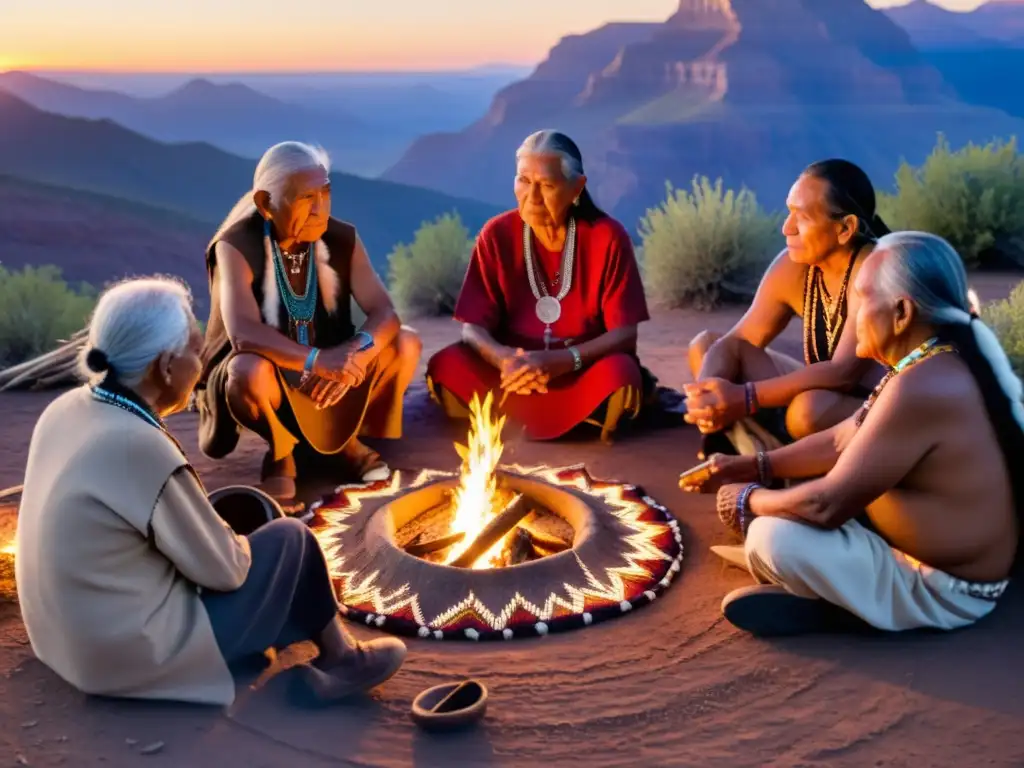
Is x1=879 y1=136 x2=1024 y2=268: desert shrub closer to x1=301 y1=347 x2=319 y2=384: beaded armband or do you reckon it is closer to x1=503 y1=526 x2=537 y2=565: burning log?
x1=503 y1=526 x2=537 y2=565: burning log

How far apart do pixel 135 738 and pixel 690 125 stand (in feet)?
107

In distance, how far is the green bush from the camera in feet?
27.8

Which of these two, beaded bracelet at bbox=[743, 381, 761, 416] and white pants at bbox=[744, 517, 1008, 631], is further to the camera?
beaded bracelet at bbox=[743, 381, 761, 416]

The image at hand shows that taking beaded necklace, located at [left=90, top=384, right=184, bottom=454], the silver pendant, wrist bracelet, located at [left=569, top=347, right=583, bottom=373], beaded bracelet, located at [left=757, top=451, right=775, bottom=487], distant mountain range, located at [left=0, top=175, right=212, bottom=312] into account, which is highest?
beaded necklace, located at [left=90, top=384, right=184, bottom=454]

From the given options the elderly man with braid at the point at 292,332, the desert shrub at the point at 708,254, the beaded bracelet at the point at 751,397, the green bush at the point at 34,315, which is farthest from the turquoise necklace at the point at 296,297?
the desert shrub at the point at 708,254

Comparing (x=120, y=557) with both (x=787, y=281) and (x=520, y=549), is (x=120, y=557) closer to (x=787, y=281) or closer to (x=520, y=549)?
(x=520, y=549)

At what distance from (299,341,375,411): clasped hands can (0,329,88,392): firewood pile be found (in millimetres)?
3020

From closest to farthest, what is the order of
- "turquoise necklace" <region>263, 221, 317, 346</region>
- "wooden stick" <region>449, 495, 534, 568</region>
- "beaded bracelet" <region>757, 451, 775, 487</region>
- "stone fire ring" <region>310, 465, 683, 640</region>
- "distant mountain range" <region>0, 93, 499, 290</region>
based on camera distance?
"stone fire ring" <region>310, 465, 683, 640</region>
"beaded bracelet" <region>757, 451, 775, 487</region>
"wooden stick" <region>449, 495, 534, 568</region>
"turquoise necklace" <region>263, 221, 317, 346</region>
"distant mountain range" <region>0, 93, 499, 290</region>

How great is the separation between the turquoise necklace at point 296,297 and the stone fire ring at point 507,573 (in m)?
0.92

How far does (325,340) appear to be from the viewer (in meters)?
5.46

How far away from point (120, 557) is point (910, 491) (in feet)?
8.18

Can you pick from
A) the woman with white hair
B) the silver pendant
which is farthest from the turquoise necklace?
the woman with white hair

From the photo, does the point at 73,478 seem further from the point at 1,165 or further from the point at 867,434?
the point at 1,165

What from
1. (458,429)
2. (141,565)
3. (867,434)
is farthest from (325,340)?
(867,434)
